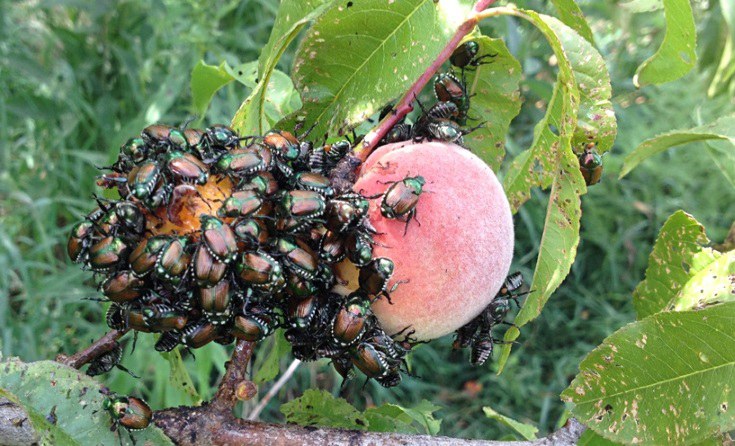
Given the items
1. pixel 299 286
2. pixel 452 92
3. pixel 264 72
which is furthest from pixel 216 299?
pixel 452 92

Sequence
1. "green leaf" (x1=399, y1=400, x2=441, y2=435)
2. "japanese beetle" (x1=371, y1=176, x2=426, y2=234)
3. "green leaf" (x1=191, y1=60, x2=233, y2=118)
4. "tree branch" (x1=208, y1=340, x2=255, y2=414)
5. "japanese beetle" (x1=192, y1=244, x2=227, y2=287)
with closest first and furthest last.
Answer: "japanese beetle" (x1=192, y1=244, x2=227, y2=287), "japanese beetle" (x1=371, y1=176, x2=426, y2=234), "tree branch" (x1=208, y1=340, x2=255, y2=414), "green leaf" (x1=399, y1=400, x2=441, y2=435), "green leaf" (x1=191, y1=60, x2=233, y2=118)

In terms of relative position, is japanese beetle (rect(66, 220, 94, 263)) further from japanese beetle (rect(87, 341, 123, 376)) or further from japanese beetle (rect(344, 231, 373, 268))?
japanese beetle (rect(344, 231, 373, 268))

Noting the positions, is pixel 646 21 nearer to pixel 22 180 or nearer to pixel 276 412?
pixel 276 412

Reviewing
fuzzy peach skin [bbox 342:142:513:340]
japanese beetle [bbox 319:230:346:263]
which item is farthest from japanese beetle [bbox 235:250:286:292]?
fuzzy peach skin [bbox 342:142:513:340]

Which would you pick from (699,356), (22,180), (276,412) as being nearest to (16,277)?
(22,180)

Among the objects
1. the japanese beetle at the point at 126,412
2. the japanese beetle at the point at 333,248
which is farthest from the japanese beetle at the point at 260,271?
the japanese beetle at the point at 126,412

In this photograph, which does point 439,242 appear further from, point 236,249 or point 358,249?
point 236,249
